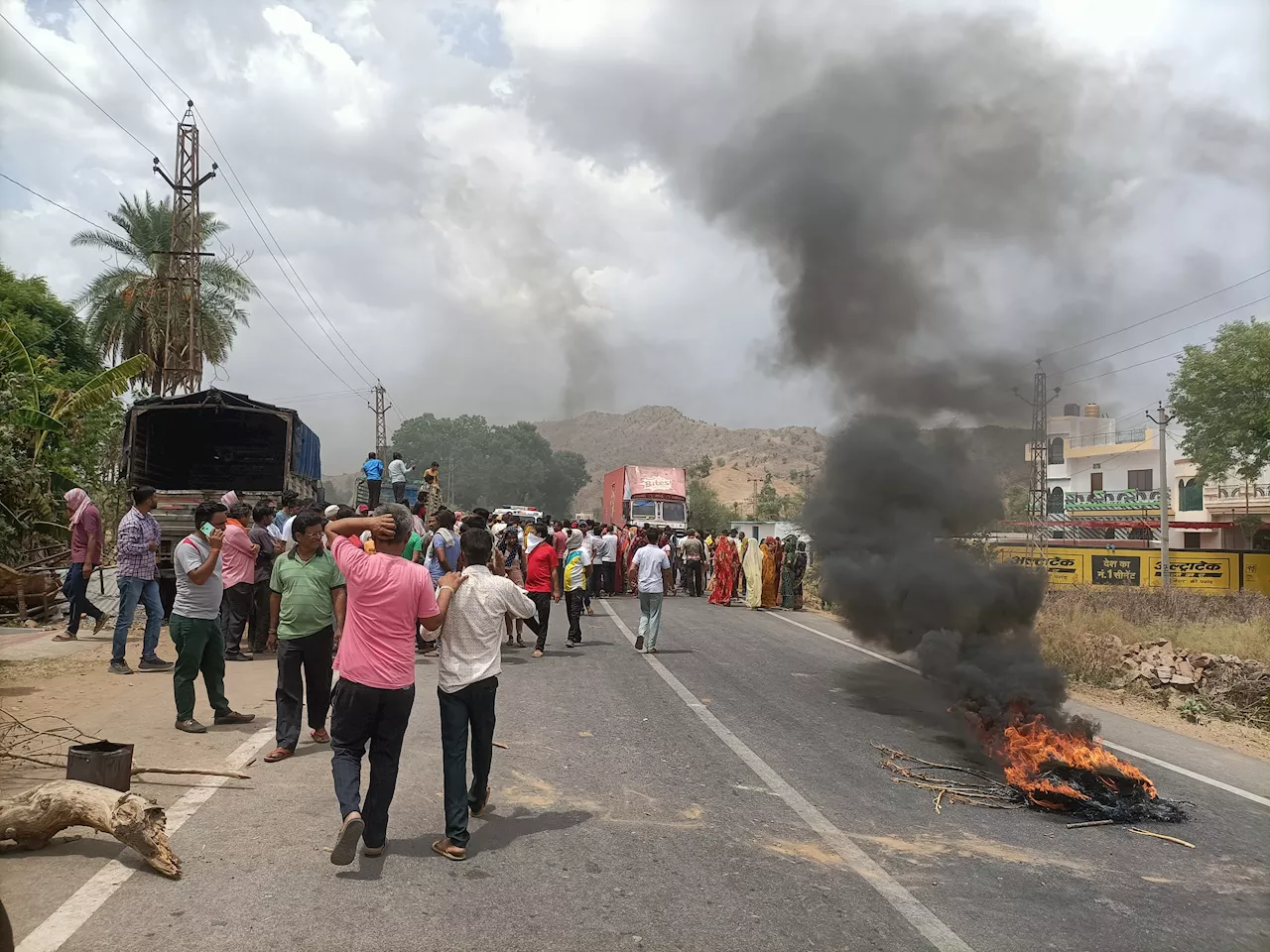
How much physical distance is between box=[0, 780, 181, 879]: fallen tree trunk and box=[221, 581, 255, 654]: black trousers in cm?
591

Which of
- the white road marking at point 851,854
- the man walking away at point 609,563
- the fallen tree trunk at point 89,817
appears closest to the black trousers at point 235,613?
the white road marking at point 851,854

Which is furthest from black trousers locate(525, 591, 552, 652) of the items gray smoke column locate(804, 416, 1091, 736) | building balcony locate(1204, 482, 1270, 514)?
building balcony locate(1204, 482, 1270, 514)

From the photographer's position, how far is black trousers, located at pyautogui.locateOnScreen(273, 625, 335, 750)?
6.34 meters

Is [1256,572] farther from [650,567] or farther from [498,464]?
[498,464]

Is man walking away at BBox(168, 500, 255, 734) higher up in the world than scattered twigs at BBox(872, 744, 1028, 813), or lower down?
higher up

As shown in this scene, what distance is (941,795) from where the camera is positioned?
19.9 feet

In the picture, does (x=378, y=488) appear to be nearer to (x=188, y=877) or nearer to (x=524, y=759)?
(x=524, y=759)

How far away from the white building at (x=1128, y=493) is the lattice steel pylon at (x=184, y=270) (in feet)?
103

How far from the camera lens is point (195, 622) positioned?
267 inches

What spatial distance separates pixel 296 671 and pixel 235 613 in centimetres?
444

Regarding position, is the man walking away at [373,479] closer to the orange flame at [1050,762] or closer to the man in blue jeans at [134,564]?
the man in blue jeans at [134,564]

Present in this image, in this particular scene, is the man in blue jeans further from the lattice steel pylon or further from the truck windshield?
the truck windshield

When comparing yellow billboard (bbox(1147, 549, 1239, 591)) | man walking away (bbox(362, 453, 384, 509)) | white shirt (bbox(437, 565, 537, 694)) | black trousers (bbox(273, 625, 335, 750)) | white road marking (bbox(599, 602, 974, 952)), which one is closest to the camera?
white road marking (bbox(599, 602, 974, 952))

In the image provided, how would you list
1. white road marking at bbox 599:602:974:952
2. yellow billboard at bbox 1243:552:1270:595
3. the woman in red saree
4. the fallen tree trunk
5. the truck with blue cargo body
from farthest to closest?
1. yellow billboard at bbox 1243:552:1270:595
2. the woman in red saree
3. the truck with blue cargo body
4. the fallen tree trunk
5. white road marking at bbox 599:602:974:952
